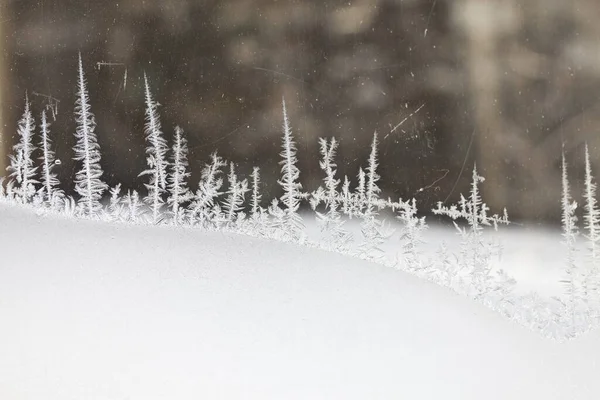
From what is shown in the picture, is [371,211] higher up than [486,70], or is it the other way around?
[486,70]

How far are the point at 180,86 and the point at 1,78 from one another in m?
0.23

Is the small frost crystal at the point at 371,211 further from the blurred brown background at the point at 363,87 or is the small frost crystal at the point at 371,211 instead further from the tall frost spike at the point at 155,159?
the tall frost spike at the point at 155,159

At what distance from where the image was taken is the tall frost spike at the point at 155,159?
0.86m

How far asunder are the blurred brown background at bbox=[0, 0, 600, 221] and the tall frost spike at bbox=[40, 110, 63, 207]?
12 mm

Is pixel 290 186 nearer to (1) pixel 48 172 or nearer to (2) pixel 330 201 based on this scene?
(2) pixel 330 201

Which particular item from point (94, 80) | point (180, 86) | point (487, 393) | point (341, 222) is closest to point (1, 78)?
point (94, 80)

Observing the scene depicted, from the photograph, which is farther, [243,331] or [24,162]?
[24,162]

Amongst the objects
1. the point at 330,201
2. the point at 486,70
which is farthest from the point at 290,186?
the point at 486,70

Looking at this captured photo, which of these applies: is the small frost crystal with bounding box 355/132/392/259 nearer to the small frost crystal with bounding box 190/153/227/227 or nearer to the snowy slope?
the snowy slope

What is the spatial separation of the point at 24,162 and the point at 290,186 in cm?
33

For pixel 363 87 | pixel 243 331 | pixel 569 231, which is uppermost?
pixel 363 87

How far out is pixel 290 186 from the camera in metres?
0.86

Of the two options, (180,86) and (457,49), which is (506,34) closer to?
(457,49)

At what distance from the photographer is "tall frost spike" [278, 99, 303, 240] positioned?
847 mm
